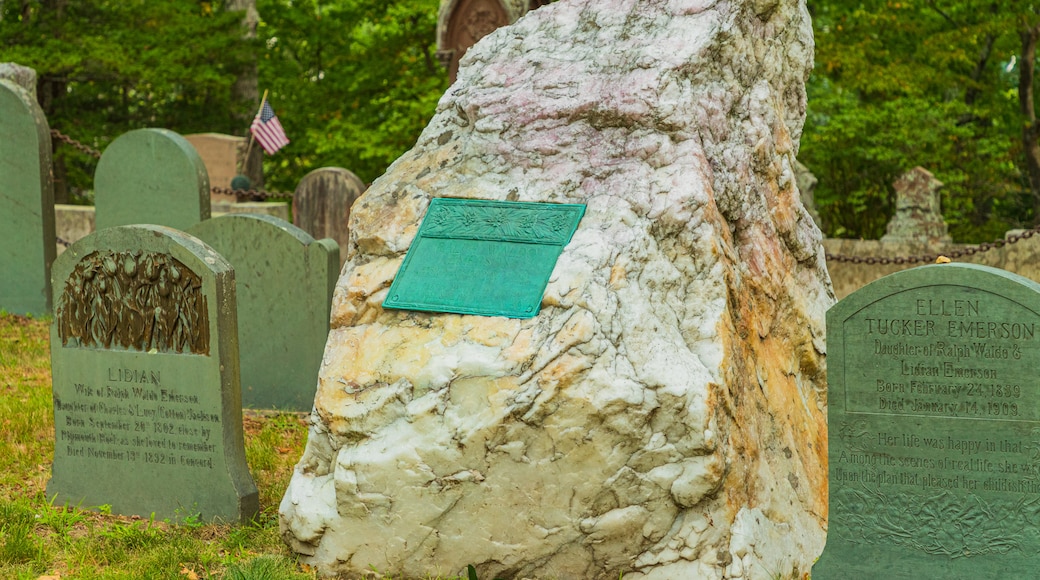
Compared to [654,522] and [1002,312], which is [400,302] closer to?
[654,522]

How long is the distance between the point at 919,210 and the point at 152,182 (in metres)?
8.34

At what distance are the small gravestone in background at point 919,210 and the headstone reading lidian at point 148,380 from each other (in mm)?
9594

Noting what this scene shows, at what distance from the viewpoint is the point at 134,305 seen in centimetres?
540

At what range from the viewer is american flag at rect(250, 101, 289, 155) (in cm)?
1495

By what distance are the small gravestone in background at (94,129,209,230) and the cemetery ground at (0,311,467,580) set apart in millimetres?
2674

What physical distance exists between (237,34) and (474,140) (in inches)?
575

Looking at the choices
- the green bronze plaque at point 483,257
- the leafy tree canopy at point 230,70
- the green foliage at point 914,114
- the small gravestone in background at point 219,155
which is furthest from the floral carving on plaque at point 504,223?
the leafy tree canopy at point 230,70

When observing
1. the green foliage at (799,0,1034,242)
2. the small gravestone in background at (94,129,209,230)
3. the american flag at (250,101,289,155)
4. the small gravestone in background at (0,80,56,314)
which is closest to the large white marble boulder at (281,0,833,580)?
the small gravestone in background at (94,129,209,230)

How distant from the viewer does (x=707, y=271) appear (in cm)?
469

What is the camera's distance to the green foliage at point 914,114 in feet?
48.1

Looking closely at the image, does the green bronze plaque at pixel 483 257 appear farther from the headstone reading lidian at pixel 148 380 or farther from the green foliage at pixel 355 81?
the green foliage at pixel 355 81

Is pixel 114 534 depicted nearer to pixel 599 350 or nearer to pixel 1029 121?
pixel 599 350

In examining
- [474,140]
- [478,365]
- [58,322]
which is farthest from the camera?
[58,322]

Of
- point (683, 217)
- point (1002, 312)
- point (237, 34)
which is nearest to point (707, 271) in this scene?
point (683, 217)
